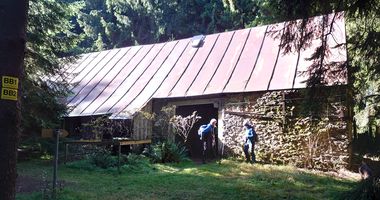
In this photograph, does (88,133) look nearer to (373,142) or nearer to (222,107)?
(222,107)

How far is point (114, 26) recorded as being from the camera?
31.9 meters

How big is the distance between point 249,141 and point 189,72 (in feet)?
14.2

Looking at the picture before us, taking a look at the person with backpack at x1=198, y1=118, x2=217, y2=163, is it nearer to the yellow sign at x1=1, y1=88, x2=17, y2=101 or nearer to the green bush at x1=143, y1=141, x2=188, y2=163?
the green bush at x1=143, y1=141, x2=188, y2=163

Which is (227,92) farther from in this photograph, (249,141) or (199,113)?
(199,113)

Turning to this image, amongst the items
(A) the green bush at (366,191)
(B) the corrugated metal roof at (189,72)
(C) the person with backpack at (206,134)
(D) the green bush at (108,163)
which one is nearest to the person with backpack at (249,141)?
(C) the person with backpack at (206,134)

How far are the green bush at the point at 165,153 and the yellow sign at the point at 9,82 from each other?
356 inches

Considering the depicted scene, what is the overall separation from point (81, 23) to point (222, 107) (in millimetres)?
21893

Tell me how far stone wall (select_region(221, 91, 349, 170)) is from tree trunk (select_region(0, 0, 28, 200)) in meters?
8.95

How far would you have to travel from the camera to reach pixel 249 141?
12727mm

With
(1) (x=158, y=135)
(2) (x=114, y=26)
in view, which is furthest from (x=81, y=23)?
(1) (x=158, y=135)

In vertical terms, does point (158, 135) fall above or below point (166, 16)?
below

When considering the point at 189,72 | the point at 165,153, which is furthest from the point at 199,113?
the point at 165,153

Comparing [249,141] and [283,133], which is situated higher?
[283,133]

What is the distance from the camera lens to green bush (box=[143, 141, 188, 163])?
1287cm
